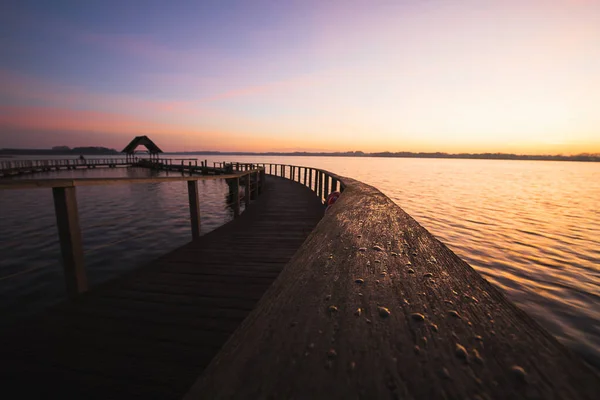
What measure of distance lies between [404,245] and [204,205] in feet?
45.4

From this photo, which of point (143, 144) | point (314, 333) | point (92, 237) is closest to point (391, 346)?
point (314, 333)

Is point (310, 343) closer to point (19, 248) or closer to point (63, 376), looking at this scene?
point (63, 376)

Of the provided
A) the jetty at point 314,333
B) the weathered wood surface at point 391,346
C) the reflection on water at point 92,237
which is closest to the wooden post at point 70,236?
the jetty at point 314,333

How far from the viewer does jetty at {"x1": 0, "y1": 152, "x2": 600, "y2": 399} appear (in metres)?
0.54

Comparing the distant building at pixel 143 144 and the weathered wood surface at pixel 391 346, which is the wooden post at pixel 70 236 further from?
the distant building at pixel 143 144

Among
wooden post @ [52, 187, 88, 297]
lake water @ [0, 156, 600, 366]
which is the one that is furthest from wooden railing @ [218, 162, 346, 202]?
wooden post @ [52, 187, 88, 297]

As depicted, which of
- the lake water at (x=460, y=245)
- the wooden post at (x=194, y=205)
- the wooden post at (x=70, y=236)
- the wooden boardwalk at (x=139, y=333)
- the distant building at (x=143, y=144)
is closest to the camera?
the wooden boardwalk at (x=139, y=333)

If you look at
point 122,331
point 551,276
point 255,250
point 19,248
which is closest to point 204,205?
point 19,248

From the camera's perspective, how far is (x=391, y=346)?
65 centimetres

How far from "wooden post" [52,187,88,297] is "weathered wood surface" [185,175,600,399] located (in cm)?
268

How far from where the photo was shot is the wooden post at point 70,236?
2.55 metres

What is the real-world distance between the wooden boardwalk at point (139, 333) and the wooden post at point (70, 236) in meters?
0.21

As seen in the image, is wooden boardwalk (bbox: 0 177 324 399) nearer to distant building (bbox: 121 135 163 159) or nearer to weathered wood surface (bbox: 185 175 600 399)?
weathered wood surface (bbox: 185 175 600 399)

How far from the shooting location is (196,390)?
21.7 inches
